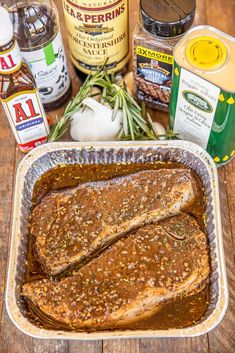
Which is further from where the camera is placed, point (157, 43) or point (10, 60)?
point (157, 43)

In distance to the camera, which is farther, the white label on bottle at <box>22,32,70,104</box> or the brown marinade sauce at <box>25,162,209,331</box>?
the white label on bottle at <box>22,32,70,104</box>

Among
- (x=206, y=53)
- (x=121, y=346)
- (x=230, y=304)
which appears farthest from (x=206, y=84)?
(x=121, y=346)

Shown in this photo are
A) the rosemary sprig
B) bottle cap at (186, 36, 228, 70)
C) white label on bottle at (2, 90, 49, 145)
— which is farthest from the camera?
the rosemary sprig

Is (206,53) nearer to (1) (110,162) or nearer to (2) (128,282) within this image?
(1) (110,162)

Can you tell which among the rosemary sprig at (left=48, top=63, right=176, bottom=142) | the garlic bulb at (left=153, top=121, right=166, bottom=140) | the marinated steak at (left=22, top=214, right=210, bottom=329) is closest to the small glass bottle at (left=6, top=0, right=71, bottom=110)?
the rosemary sprig at (left=48, top=63, right=176, bottom=142)

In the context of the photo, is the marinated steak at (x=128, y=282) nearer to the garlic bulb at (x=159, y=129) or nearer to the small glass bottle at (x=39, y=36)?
the garlic bulb at (x=159, y=129)

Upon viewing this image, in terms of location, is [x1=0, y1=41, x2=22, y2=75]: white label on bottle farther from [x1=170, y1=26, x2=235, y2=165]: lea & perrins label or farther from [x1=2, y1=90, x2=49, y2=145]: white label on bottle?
[x1=170, y1=26, x2=235, y2=165]: lea & perrins label

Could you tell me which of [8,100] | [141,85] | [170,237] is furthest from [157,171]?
[8,100]
